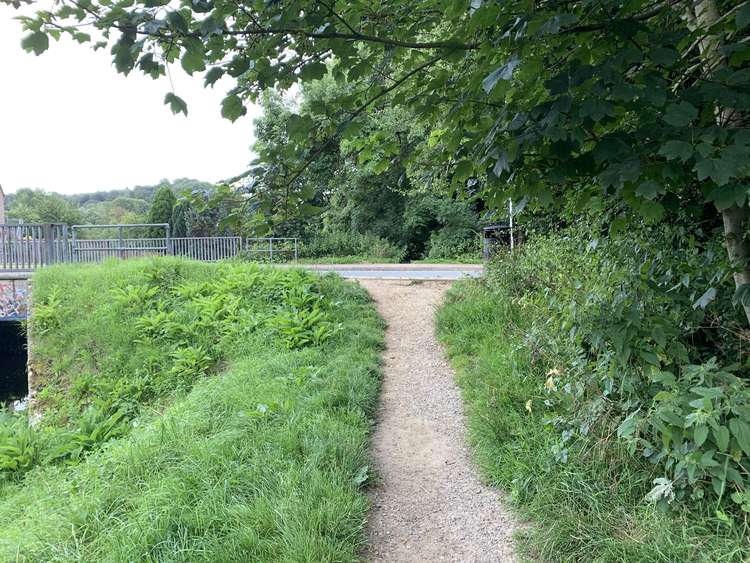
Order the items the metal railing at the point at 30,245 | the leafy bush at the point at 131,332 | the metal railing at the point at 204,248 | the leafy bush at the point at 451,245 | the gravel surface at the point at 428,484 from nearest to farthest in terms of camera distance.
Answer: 1. the gravel surface at the point at 428,484
2. the leafy bush at the point at 131,332
3. the metal railing at the point at 30,245
4. the metal railing at the point at 204,248
5. the leafy bush at the point at 451,245

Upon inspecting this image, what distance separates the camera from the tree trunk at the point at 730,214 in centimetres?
219

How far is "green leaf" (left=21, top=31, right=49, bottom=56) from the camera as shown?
1.64 meters

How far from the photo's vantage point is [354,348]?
602cm

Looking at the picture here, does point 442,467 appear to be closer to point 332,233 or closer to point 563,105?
point 563,105

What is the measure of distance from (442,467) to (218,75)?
10.0ft

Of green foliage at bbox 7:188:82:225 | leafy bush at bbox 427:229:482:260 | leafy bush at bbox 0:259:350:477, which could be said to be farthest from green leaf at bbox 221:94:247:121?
green foliage at bbox 7:188:82:225

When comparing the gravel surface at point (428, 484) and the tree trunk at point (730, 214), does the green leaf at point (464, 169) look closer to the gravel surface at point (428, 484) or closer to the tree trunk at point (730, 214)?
the tree trunk at point (730, 214)

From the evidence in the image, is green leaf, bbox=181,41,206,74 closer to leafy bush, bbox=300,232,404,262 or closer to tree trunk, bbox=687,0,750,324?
tree trunk, bbox=687,0,750,324

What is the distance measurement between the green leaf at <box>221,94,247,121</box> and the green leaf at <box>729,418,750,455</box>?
2660 millimetres

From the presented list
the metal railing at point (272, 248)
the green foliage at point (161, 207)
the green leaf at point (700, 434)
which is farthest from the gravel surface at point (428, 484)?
the green foliage at point (161, 207)

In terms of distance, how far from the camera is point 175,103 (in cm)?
196

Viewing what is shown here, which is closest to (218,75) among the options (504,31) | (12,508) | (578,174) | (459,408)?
(504,31)

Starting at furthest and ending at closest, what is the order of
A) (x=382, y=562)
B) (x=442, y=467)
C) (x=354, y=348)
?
(x=354, y=348)
(x=442, y=467)
(x=382, y=562)

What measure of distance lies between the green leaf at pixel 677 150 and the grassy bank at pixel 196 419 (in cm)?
241
